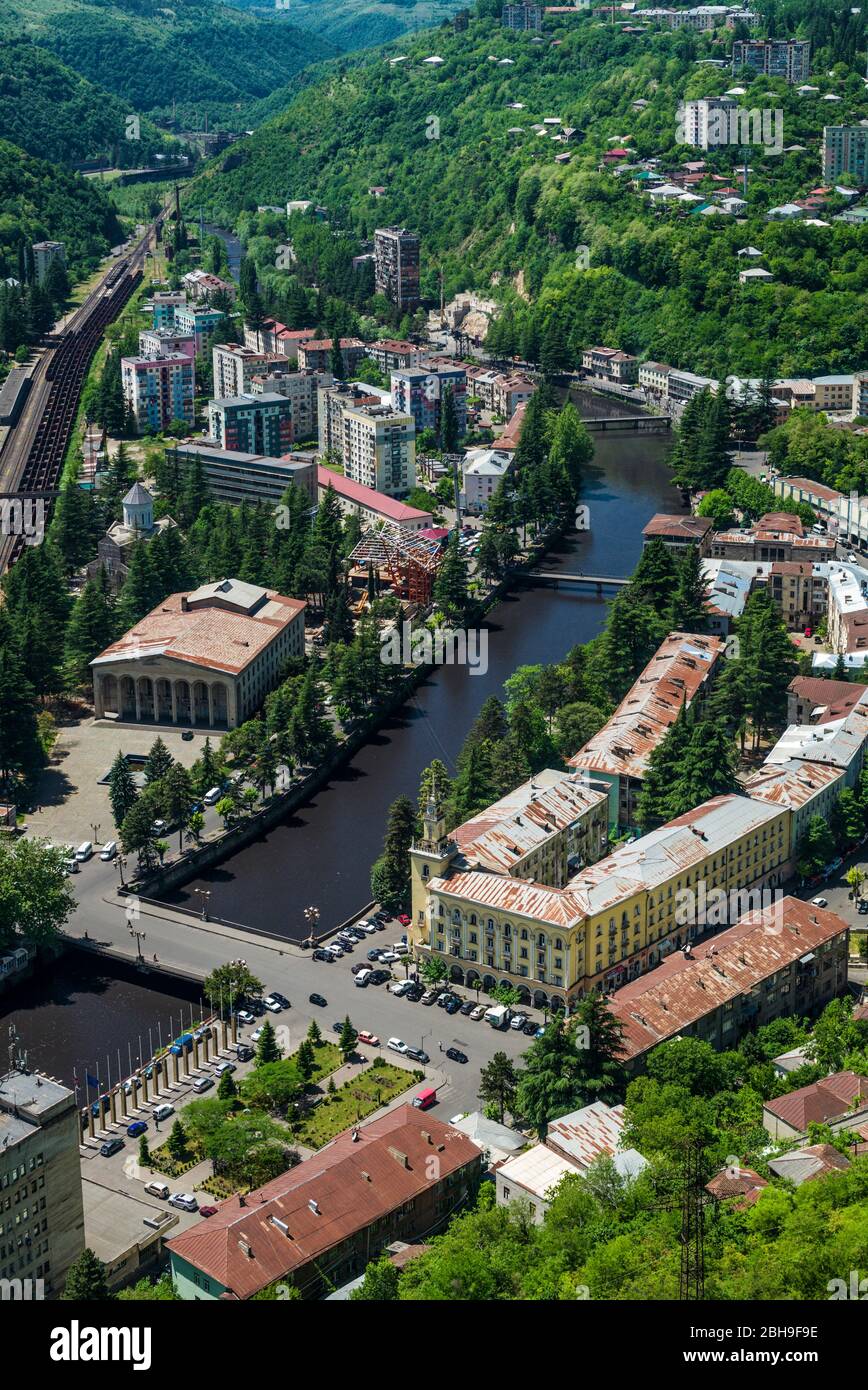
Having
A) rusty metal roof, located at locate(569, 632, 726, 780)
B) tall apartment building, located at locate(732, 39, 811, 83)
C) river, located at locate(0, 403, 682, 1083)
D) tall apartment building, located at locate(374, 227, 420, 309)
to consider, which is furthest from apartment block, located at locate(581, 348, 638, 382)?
rusty metal roof, located at locate(569, 632, 726, 780)

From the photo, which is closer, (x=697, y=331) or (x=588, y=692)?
(x=588, y=692)

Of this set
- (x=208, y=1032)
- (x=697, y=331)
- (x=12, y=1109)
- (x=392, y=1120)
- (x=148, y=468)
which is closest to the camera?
(x=12, y=1109)

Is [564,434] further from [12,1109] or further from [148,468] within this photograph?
[12,1109]

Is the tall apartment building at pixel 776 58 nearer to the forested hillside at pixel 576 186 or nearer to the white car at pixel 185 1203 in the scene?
→ the forested hillside at pixel 576 186

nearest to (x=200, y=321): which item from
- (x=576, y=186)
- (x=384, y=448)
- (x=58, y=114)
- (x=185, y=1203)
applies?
(x=576, y=186)

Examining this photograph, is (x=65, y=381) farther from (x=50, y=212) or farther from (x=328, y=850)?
(x=328, y=850)

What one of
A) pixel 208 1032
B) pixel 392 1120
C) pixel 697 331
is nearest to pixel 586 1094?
pixel 392 1120
